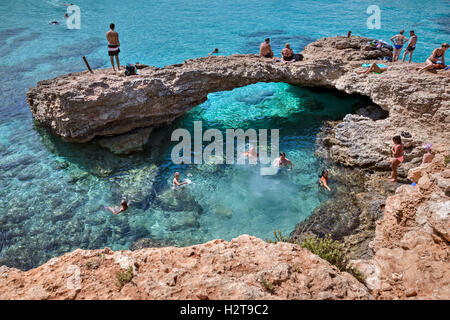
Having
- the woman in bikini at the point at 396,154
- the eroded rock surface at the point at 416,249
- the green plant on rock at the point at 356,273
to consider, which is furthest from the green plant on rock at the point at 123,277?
the woman in bikini at the point at 396,154

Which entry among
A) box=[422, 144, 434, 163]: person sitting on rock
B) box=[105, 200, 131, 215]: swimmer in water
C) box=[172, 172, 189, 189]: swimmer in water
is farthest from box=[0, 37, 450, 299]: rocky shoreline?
box=[172, 172, 189, 189]: swimmer in water

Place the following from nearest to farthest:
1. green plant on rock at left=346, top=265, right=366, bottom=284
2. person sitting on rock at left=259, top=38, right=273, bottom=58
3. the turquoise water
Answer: green plant on rock at left=346, top=265, right=366, bottom=284
the turquoise water
person sitting on rock at left=259, top=38, right=273, bottom=58

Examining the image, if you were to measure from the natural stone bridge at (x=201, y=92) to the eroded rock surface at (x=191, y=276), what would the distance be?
702 cm

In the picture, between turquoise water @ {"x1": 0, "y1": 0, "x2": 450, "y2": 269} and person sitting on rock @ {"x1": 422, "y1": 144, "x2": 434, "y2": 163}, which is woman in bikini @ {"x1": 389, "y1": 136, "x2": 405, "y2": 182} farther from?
turquoise water @ {"x1": 0, "y1": 0, "x2": 450, "y2": 269}

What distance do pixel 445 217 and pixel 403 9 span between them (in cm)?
3549

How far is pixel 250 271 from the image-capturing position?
13.7 ft

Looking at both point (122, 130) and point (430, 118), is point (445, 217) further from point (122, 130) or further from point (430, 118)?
point (122, 130)

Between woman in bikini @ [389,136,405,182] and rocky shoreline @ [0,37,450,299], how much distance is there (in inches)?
12.7

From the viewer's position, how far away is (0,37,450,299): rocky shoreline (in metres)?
4.00

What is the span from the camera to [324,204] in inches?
369

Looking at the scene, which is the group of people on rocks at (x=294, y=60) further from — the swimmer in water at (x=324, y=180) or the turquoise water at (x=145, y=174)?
the turquoise water at (x=145, y=174)

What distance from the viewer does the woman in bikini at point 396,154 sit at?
9.36 meters

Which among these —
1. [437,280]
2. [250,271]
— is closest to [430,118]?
[437,280]

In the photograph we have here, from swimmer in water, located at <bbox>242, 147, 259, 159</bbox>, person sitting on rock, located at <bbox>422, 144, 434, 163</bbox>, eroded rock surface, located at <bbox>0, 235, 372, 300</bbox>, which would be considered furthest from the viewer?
swimmer in water, located at <bbox>242, 147, 259, 159</bbox>
